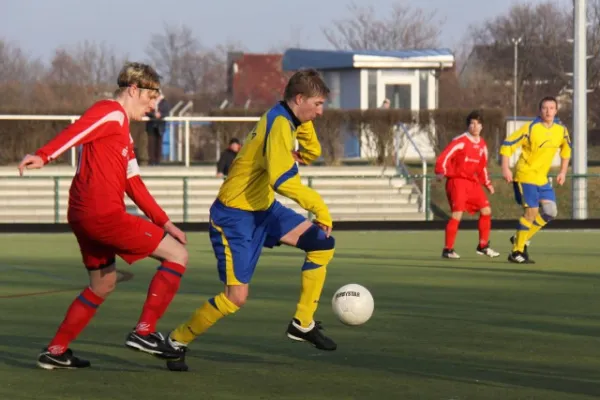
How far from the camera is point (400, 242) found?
65.9 ft

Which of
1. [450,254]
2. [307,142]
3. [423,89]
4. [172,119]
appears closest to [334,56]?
[423,89]

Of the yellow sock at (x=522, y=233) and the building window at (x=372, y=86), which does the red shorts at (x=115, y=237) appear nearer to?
the yellow sock at (x=522, y=233)

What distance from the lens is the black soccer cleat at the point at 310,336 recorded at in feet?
25.9

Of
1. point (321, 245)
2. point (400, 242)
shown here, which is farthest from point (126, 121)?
point (400, 242)

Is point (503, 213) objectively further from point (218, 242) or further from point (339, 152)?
point (218, 242)

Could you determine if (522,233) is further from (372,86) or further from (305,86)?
(372,86)

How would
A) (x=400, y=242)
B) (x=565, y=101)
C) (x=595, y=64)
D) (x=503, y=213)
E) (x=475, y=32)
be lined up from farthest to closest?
(x=475, y=32)
(x=565, y=101)
(x=595, y=64)
(x=503, y=213)
(x=400, y=242)

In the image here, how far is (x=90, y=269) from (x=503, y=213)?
2119 cm

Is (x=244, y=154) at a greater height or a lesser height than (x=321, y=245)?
greater

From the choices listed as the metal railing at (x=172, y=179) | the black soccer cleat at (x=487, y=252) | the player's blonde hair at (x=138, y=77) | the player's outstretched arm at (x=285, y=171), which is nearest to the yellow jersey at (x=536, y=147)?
the black soccer cleat at (x=487, y=252)

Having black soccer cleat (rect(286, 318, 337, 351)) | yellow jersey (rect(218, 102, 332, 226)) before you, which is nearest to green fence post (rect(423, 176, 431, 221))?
black soccer cleat (rect(286, 318, 337, 351))

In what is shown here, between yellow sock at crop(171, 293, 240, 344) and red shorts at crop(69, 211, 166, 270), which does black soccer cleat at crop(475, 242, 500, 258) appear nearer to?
yellow sock at crop(171, 293, 240, 344)

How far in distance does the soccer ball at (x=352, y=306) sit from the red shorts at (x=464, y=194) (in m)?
7.47

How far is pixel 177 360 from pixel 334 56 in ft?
117
